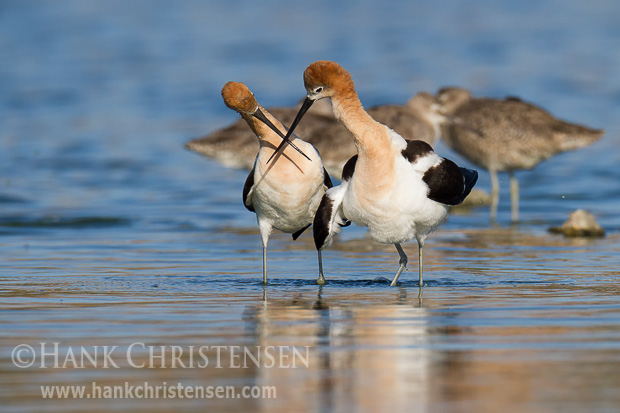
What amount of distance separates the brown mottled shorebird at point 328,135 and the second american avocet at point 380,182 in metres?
6.42

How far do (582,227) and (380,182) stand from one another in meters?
4.29

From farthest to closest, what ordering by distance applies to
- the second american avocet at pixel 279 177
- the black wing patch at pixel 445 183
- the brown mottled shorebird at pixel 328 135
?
the brown mottled shorebird at pixel 328 135 < the second american avocet at pixel 279 177 < the black wing patch at pixel 445 183

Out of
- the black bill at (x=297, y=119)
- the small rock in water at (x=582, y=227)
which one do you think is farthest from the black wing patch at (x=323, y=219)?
the small rock in water at (x=582, y=227)

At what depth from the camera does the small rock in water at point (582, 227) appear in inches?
474

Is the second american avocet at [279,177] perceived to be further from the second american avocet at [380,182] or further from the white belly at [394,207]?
the white belly at [394,207]

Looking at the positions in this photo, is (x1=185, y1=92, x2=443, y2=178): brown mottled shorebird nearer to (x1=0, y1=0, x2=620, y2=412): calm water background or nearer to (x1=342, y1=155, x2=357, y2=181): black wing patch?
(x1=0, y1=0, x2=620, y2=412): calm water background

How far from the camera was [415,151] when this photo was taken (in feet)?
28.6

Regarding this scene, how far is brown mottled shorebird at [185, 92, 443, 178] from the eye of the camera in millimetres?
15312

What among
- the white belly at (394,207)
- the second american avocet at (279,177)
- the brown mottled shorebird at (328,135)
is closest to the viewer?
the white belly at (394,207)

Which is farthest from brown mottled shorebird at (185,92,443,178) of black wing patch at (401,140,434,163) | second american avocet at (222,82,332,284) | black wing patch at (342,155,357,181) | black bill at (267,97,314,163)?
black wing patch at (401,140,434,163)

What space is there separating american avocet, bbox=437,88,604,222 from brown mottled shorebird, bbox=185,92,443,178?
423 millimetres

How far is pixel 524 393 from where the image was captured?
17.7 ft

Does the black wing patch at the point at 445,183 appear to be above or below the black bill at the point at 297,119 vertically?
below

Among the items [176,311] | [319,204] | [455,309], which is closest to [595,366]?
[455,309]
